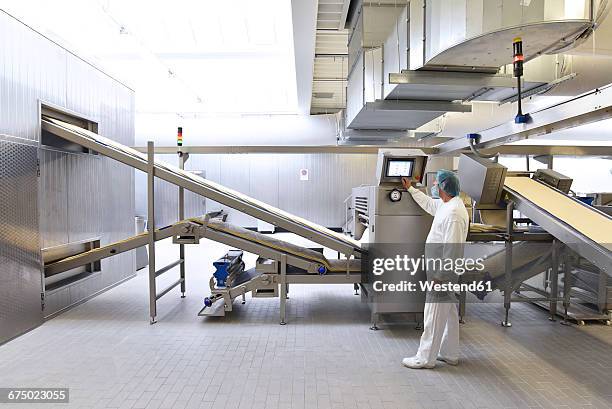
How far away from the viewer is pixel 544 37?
8.77 ft

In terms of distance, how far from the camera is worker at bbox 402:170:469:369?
9.87 ft

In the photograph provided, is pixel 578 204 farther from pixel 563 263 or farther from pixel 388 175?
pixel 388 175

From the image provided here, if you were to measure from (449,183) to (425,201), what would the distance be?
1.66 ft

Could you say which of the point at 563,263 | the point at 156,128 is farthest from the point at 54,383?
the point at 156,128

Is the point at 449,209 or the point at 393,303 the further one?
the point at 393,303

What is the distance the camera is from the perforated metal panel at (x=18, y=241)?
346 cm

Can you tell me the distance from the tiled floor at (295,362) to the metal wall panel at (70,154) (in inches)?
38.7

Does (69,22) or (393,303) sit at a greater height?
(69,22)

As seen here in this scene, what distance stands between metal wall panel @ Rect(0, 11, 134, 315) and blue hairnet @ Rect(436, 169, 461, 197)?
402cm

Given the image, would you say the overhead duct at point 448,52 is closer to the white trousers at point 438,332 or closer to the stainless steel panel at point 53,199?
the white trousers at point 438,332

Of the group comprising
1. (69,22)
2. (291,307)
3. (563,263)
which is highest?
(69,22)

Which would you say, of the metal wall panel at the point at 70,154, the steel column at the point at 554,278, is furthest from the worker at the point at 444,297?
the metal wall panel at the point at 70,154

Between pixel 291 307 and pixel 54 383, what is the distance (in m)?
2.53

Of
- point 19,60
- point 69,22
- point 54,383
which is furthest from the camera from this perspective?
point 69,22
